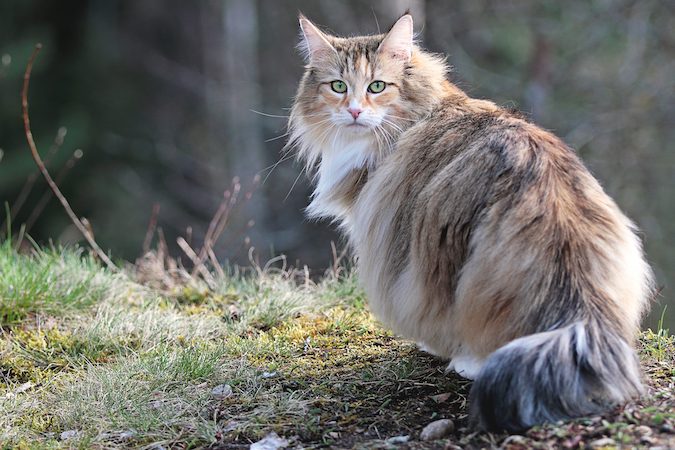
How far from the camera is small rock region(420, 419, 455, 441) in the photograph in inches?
103

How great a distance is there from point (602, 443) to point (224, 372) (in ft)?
4.89

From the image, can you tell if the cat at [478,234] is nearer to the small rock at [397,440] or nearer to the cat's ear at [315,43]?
the cat's ear at [315,43]

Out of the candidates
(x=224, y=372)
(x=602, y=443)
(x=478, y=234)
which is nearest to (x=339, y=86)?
(x=478, y=234)

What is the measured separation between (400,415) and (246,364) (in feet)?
2.40

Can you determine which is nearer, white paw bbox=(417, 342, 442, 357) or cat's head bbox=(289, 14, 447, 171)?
white paw bbox=(417, 342, 442, 357)

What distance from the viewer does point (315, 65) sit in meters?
3.59

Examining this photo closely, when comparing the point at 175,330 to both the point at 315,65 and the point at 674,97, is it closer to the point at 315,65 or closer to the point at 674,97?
the point at 315,65

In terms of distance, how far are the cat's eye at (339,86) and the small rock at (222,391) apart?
1301 millimetres

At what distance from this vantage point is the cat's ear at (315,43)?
356 centimetres

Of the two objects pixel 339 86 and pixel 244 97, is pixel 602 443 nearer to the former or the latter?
pixel 339 86

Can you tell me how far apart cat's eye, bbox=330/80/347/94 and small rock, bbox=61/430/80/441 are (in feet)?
5.55

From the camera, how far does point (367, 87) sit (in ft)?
11.2

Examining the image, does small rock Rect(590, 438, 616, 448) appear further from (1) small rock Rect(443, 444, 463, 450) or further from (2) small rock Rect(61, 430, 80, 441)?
(2) small rock Rect(61, 430, 80, 441)

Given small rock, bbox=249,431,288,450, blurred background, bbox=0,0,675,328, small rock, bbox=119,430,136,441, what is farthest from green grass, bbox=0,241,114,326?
blurred background, bbox=0,0,675,328
